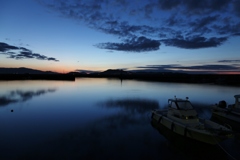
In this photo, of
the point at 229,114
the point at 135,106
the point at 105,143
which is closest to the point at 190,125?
the point at 105,143

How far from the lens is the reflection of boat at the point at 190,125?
A: 46.0 ft

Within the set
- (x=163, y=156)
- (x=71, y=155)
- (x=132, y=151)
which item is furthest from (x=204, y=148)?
(x=71, y=155)

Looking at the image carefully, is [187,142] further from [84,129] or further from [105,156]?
[84,129]

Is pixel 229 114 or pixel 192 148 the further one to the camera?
pixel 229 114

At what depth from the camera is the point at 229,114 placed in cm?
2259

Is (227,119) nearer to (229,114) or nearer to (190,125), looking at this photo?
(229,114)

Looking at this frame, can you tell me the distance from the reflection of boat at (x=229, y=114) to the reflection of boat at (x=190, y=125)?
622 centimetres

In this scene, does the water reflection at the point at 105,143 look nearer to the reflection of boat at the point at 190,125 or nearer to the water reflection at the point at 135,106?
the reflection of boat at the point at 190,125

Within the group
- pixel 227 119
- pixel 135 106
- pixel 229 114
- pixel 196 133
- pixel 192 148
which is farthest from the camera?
pixel 135 106

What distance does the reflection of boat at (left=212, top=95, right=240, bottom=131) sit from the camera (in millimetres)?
21075

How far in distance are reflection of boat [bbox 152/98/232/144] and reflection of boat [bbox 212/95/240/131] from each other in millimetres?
6216

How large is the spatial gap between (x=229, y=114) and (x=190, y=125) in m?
9.89

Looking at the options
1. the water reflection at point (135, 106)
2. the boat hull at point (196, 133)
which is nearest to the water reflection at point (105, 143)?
the boat hull at point (196, 133)

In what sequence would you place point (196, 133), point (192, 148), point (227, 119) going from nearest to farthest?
point (192, 148), point (196, 133), point (227, 119)
